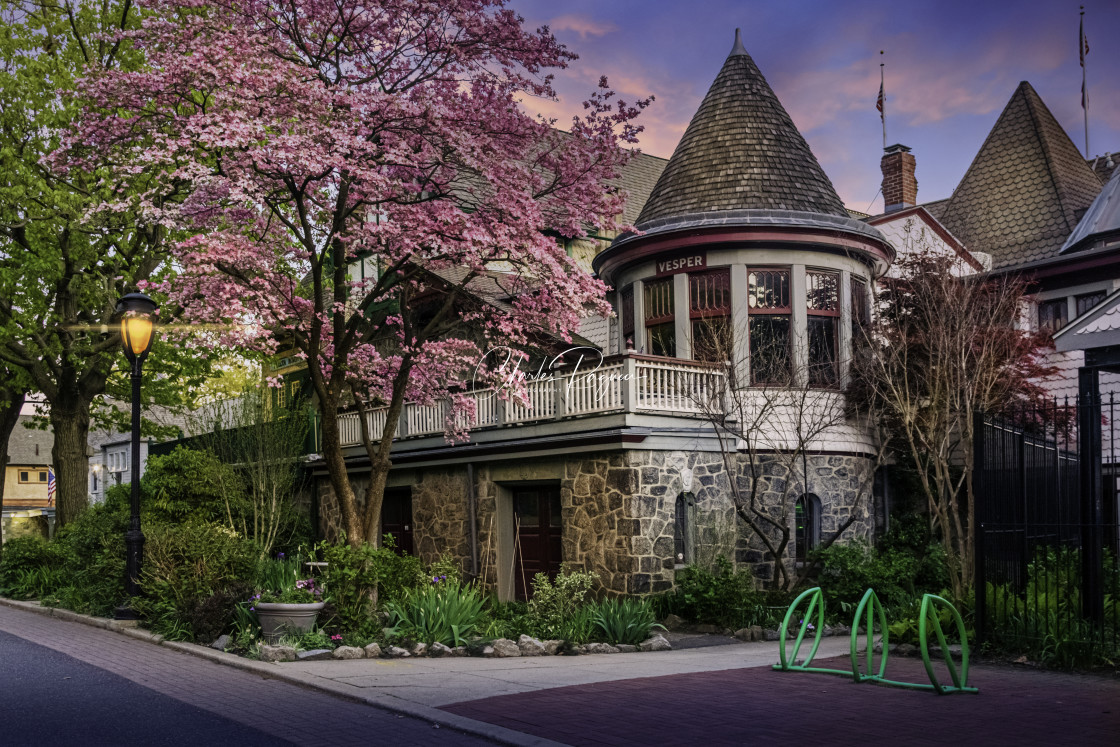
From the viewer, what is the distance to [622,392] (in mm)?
15734

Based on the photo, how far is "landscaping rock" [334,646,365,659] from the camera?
450 inches

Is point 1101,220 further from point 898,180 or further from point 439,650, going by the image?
point 439,650

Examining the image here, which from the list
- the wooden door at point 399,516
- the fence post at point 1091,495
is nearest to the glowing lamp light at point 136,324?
the wooden door at point 399,516

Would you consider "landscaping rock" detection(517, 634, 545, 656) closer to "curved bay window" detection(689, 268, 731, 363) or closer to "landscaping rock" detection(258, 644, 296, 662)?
"landscaping rock" detection(258, 644, 296, 662)

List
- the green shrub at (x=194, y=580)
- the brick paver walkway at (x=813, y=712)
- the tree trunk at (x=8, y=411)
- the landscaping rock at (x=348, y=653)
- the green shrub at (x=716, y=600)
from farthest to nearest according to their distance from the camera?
the tree trunk at (x=8, y=411)
the green shrub at (x=716, y=600)
the green shrub at (x=194, y=580)
the landscaping rock at (x=348, y=653)
the brick paver walkway at (x=813, y=712)

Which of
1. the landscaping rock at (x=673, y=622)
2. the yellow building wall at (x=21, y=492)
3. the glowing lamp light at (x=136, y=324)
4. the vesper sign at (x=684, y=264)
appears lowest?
the yellow building wall at (x=21, y=492)

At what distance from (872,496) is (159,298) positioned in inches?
611

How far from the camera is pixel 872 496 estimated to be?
18.6 m

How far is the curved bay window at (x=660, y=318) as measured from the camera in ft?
61.0

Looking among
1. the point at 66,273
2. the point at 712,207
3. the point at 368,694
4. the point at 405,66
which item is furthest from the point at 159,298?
the point at 368,694

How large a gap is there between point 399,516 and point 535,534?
5095 millimetres

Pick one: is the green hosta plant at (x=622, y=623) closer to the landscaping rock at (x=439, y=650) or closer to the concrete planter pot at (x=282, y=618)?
the landscaping rock at (x=439, y=650)

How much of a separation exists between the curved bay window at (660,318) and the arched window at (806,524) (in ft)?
11.4

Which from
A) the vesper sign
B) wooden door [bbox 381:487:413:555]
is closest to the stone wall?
the vesper sign
